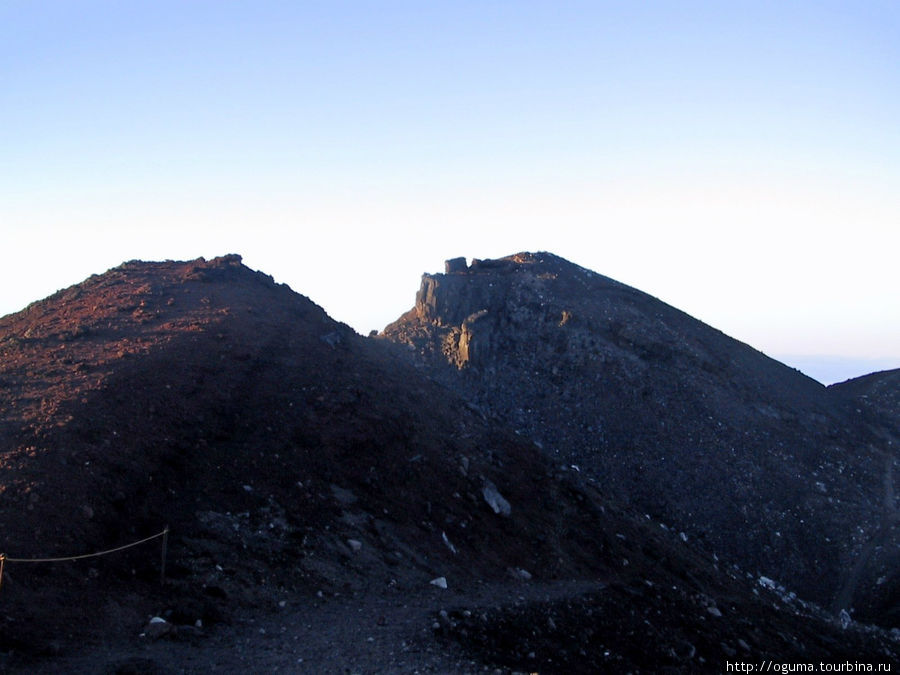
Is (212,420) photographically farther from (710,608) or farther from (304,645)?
(710,608)

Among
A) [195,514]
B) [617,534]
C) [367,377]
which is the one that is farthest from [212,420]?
[617,534]

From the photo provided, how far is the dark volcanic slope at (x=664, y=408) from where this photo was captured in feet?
87.0

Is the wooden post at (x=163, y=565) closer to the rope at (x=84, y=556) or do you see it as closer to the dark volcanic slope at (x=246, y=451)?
the rope at (x=84, y=556)

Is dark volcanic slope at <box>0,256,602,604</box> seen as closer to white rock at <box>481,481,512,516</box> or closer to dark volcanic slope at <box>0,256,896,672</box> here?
dark volcanic slope at <box>0,256,896,672</box>

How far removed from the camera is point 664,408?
3094 centimetres

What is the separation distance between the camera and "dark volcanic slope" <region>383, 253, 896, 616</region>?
2653 centimetres

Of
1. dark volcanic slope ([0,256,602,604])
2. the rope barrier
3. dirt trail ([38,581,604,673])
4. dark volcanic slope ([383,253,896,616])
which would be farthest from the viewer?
dark volcanic slope ([383,253,896,616])

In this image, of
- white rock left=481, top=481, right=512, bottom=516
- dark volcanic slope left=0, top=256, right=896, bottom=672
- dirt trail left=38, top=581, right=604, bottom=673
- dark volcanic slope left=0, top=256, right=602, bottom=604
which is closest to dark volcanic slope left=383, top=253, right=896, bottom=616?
dark volcanic slope left=0, top=256, right=896, bottom=672

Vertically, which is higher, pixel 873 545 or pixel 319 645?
pixel 319 645

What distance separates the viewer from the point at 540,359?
34062mm

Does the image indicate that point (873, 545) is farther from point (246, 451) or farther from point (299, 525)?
point (246, 451)

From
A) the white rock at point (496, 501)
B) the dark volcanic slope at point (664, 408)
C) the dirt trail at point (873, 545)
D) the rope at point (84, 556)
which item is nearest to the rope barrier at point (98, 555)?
the rope at point (84, 556)

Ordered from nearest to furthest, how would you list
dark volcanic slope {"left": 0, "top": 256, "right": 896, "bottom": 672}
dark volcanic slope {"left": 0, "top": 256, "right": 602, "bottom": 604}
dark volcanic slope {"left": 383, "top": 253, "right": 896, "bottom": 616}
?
dark volcanic slope {"left": 0, "top": 256, "right": 896, "bottom": 672}, dark volcanic slope {"left": 0, "top": 256, "right": 602, "bottom": 604}, dark volcanic slope {"left": 383, "top": 253, "right": 896, "bottom": 616}

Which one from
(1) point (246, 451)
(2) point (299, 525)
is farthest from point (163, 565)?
(1) point (246, 451)
